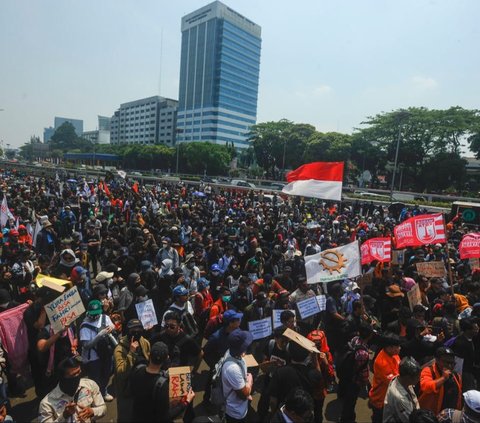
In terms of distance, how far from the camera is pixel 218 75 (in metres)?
108

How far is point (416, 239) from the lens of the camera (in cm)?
755

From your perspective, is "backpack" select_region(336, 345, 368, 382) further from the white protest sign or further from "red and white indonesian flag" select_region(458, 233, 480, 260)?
"red and white indonesian flag" select_region(458, 233, 480, 260)

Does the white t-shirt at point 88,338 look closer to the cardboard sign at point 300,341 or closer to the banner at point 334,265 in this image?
the cardboard sign at point 300,341

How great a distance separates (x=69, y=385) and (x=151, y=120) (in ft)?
437

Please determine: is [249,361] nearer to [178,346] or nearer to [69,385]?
[178,346]

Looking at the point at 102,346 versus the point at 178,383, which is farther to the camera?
the point at 102,346

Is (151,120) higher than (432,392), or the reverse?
(151,120)

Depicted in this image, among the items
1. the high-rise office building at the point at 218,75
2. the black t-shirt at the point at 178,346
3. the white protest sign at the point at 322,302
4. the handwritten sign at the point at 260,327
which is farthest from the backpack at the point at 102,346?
the high-rise office building at the point at 218,75

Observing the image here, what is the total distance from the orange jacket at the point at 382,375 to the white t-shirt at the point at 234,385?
146 cm

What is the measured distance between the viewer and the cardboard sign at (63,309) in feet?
12.7

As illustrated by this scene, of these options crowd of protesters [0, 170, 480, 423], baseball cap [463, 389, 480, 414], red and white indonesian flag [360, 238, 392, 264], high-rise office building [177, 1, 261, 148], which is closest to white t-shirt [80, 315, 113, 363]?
crowd of protesters [0, 170, 480, 423]

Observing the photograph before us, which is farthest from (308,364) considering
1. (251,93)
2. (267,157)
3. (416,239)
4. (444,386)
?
(251,93)

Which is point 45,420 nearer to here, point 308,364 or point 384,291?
point 308,364

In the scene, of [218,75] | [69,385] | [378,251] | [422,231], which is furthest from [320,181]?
[218,75]
